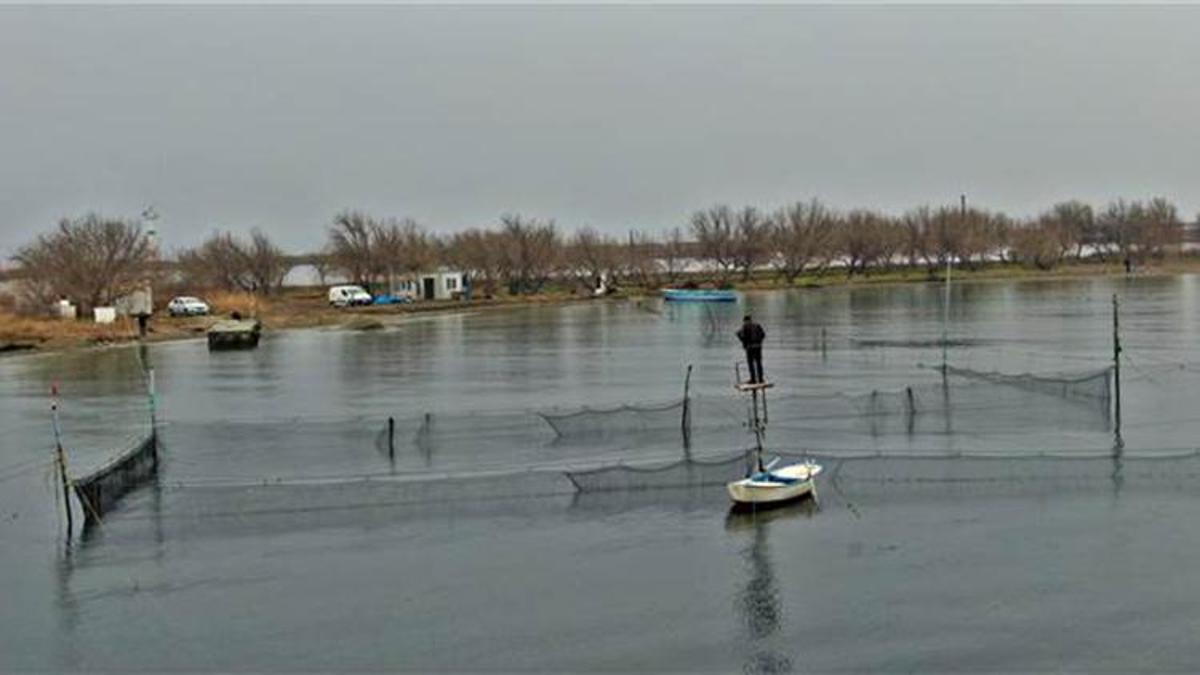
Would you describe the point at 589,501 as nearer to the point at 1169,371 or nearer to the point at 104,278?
the point at 1169,371

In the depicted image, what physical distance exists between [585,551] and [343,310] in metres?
73.2

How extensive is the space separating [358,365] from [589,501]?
81.5 ft

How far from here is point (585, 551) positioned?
14625 mm

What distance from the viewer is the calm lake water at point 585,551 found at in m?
11.5

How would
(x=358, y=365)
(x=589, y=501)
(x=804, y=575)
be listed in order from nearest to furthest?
(x=804, y=575)
(x=589, y=501)
(x=358, y=365)

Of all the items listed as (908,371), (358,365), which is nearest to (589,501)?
(908,371)

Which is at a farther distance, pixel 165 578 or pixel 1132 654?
pixel 165 578

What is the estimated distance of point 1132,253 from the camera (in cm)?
16188

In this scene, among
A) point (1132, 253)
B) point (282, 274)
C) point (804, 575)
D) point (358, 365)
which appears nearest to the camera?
point (804, 575)

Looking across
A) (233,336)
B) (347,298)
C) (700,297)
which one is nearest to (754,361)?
(233,336)

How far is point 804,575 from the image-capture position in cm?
1345

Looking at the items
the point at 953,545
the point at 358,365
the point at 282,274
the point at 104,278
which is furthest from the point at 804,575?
the point at 282,274

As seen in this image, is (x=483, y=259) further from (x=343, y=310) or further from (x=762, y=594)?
(x=762, y=594)

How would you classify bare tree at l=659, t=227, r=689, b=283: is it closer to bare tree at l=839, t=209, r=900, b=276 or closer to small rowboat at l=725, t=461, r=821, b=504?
bare tree at l=839, t=209, r=900, b=276
